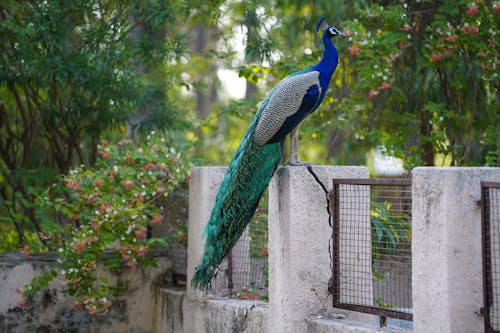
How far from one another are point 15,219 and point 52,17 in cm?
211

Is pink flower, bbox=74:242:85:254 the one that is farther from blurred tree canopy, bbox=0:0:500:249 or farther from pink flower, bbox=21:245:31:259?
blurred tree canopy, bbox=0:0:500:249

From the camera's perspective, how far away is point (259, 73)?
1024 cm

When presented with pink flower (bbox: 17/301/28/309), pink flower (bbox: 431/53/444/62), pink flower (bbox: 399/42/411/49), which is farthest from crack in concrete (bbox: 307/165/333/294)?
pink flower (bbox: 399/42/411/49)

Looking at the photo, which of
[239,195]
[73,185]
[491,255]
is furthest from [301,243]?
[73,185]

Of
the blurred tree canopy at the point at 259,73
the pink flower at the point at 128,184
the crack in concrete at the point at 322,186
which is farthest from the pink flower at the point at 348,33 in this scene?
the crack in concrete at the point at 322,186

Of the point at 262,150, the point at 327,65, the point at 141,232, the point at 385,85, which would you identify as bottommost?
the point at 141,232

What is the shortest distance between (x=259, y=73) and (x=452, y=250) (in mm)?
6332

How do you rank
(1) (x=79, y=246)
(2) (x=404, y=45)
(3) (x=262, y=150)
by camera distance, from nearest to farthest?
(3) (x=262, y=150) → (1) (x=79, y=246) → (2) (x=404, y=45)

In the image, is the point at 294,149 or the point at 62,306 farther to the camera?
the point at 62,306

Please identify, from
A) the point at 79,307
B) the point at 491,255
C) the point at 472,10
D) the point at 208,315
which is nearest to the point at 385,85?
the point at 472,10

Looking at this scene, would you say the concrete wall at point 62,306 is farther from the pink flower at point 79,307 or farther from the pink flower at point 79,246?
the pink flower at point 79,246

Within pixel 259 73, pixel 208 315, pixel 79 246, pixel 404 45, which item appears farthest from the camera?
pixel 259 73

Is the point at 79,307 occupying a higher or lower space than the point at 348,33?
lower

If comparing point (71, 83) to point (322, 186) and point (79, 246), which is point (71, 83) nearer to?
point (79, 246)
